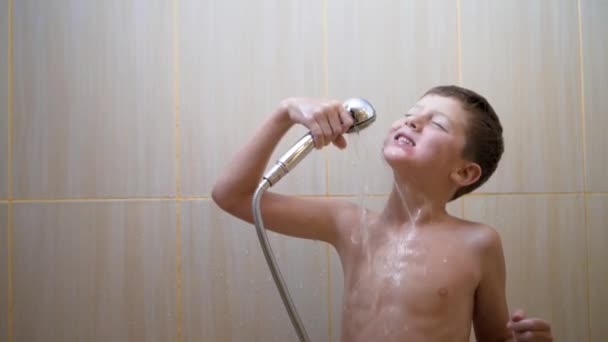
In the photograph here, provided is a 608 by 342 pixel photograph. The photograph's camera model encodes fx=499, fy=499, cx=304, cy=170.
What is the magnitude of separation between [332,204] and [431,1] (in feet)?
1.64

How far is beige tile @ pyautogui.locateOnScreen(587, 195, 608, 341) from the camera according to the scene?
1.13m

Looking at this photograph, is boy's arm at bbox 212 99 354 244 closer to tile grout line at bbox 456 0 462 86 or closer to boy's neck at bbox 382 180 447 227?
boy's neck at bbox 382 180 447 227

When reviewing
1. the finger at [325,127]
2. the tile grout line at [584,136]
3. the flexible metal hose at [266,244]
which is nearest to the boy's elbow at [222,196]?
the flexible metal hose at [266,244]

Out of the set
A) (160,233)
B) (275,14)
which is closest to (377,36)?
(275,14)

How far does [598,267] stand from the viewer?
1.14 m

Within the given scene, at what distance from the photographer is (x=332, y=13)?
1040mm

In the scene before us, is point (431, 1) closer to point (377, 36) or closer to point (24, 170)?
point (377, 36)

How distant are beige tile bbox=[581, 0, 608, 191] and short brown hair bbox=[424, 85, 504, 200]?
0.37m

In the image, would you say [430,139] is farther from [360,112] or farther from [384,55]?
[384,55]

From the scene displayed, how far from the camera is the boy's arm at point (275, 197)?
0.86 metres

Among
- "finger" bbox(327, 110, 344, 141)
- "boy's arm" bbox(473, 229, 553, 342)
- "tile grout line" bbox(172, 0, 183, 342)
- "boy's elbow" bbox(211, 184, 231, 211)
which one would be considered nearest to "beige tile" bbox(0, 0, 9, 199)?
"tile grout line" bbox(172, 0, 183, 342)

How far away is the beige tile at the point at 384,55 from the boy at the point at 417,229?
0.16m

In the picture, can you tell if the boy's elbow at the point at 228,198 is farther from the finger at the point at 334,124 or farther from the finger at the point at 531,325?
the finger at the point at 531,325

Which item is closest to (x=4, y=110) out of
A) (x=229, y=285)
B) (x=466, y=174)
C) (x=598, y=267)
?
(x=229, y=285)
